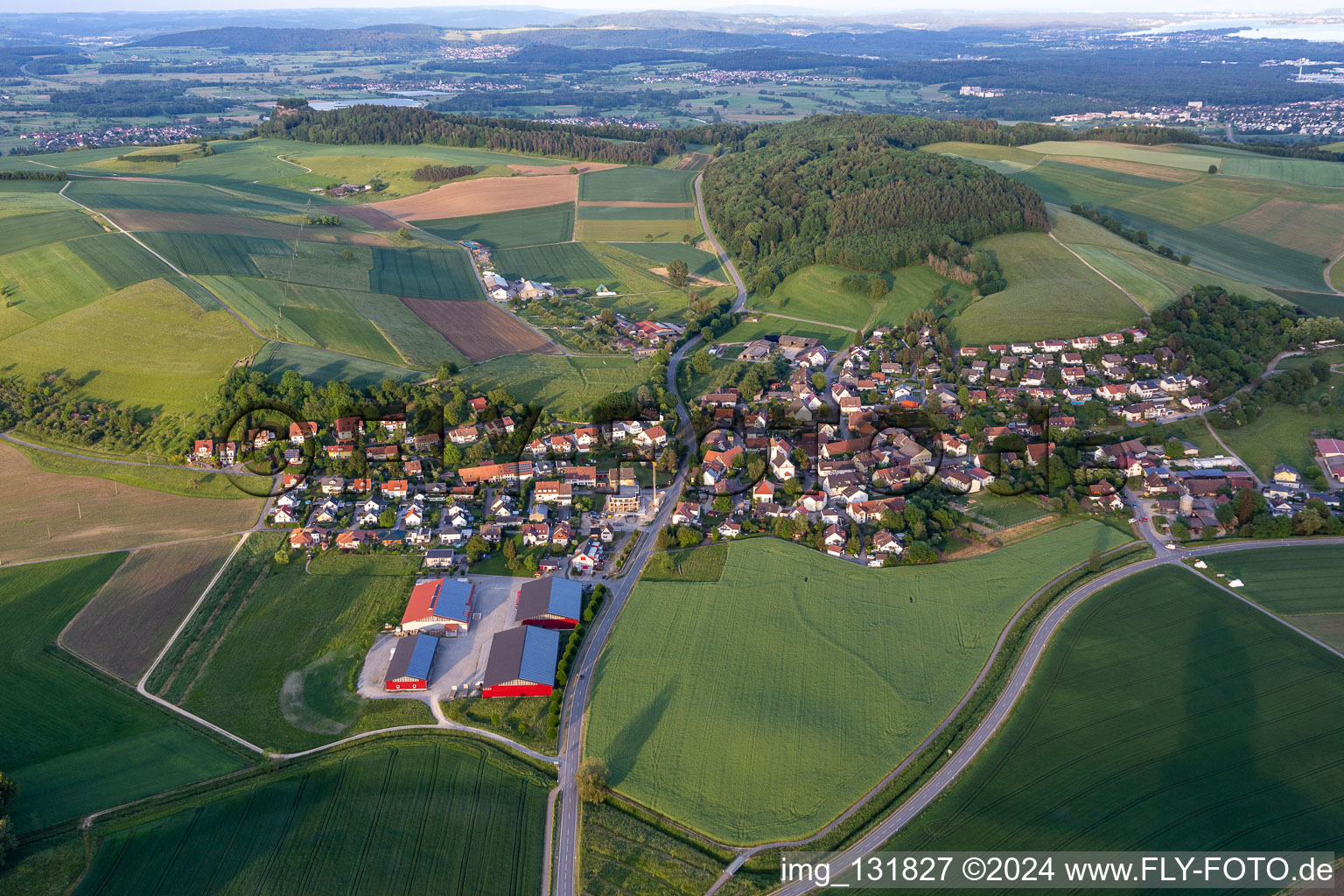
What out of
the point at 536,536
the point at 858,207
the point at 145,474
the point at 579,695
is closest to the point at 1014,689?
the point at 579,695

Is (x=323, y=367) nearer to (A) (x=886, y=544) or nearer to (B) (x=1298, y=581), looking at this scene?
(A) (x=886, y=544)

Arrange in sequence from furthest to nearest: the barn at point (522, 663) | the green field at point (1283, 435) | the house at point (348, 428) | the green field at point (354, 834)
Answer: the house at point (348, 428) < the green field at point (1283, 435) < the barn at point (522, 663) < the green field at point (354, 834)

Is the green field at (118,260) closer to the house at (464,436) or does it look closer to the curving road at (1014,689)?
the house at (464,436)

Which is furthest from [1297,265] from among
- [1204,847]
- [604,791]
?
[604,791]

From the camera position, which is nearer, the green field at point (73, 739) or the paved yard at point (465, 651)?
the green field at point (73, 739)

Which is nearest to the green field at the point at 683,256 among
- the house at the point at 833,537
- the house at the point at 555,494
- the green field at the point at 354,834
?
the house at the point at 555,494

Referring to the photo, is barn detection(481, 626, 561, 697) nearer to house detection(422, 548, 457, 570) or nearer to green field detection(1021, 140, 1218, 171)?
house detection(422, 548, 457, 570)

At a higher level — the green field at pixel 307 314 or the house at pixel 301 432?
the green field at pixel 307 314

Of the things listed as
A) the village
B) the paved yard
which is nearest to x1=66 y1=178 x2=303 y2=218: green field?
the village
